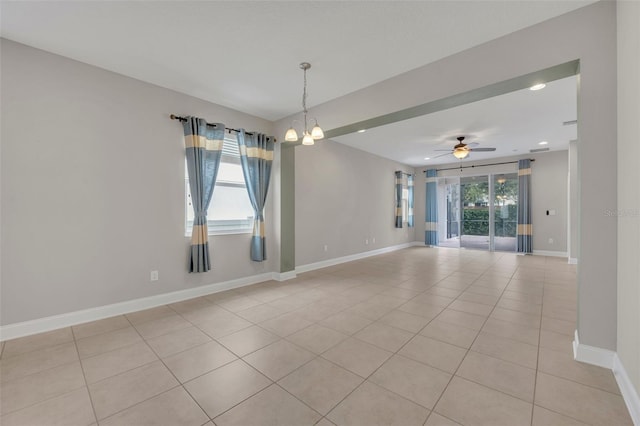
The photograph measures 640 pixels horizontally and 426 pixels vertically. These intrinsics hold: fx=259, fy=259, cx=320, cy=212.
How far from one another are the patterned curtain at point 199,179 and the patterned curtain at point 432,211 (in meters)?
7.69

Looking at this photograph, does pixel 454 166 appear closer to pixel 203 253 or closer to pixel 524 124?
pixel 524 124

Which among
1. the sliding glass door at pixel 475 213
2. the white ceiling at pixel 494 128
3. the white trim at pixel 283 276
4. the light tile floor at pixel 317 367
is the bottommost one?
the light tile floor at pixel 317 367

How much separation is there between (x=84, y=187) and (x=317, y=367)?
3.22 meters

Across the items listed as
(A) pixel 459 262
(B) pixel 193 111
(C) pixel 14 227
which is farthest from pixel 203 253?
(A) pixel 459 262

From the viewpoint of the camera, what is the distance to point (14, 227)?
8.50 feet

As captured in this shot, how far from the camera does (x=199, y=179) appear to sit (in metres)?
3.74

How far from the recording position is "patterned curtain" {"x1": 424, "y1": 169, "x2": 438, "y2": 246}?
9.20m

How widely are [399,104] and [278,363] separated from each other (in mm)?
3059

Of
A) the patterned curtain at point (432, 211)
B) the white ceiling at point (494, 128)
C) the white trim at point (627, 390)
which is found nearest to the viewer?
the white trim at point (627, 390)

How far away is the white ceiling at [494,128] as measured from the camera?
3941 millimetres

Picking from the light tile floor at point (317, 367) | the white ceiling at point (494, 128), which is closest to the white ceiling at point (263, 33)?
the white ceiling at point (494, 128)

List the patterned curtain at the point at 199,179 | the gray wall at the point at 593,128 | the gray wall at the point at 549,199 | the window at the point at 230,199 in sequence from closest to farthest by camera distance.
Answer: the gray wall at the point at 593,128, the patterned curtain at the point at 199,179, the window at the point at 230,199, the gray wall at the point at 549,199

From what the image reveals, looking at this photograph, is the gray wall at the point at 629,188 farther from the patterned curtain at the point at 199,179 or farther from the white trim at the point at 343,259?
the white trim at the point at 343,259

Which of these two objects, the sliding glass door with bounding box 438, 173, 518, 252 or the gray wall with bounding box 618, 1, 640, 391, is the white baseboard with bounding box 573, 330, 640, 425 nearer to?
the gray wall with bounding box 618, 1, 640, 391
